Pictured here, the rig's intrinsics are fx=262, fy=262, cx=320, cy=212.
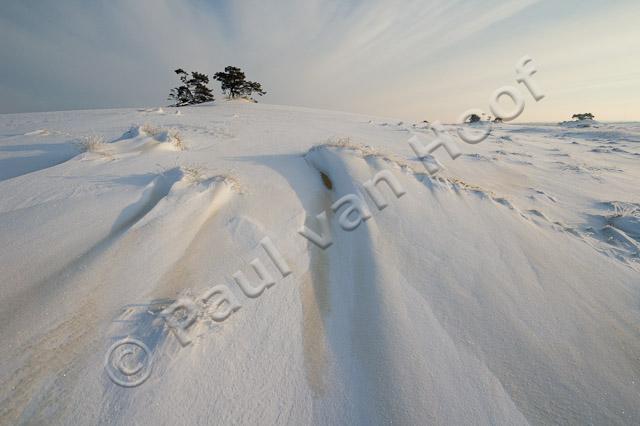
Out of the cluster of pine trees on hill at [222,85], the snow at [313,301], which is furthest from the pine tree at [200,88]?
the snow at [313,301]

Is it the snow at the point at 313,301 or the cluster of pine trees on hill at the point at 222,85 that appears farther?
the cluster of pine trees on hill at the point at 222,85

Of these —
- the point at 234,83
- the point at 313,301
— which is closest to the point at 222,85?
the point at 234,83

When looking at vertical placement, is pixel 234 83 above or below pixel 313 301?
above

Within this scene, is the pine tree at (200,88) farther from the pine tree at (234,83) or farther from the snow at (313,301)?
the snow at (313,301)

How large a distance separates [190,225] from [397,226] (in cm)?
148

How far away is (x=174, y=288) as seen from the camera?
1400 millimetres

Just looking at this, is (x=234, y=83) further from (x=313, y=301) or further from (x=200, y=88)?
(x=313, y=301)

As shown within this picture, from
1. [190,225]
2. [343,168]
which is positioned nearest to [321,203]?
[343,168]

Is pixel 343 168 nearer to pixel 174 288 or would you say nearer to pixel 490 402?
pixel 174 288

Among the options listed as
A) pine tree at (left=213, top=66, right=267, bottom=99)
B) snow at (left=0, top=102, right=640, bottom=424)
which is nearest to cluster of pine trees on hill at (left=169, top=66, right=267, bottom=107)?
pine tree at (left=213, top=66, right=267, bottom=99)

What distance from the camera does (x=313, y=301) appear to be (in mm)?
1522

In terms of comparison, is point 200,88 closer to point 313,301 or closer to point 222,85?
point 222,85

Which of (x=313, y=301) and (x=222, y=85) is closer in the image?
(x=313, y=301)

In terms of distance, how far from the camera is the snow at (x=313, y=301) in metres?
1.06
